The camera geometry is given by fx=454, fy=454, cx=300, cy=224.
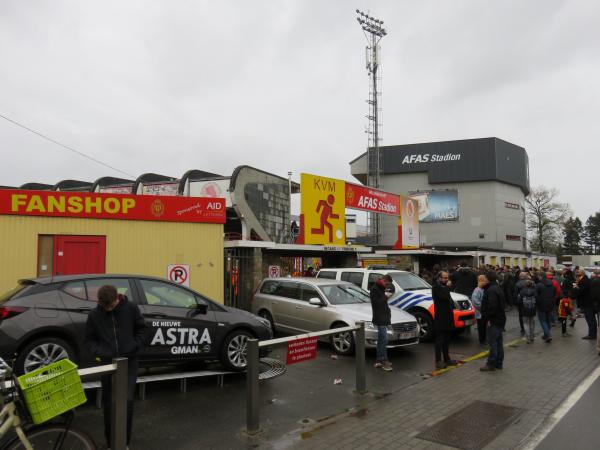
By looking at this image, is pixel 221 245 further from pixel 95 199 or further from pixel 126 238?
pixel 95 199

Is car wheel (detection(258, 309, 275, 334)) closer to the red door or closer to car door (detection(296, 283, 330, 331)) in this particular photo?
car door (detection(296, 283, 330, 331))

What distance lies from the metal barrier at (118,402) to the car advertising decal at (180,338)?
2466 mm

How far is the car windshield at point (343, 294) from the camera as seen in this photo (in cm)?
1009

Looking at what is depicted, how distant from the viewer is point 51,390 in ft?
10.6

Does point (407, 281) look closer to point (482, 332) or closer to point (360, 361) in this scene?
point (482, 332)

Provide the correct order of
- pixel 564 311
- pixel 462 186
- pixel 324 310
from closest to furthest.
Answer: pixel 324 310 → pixel 564 311 → pixel 462 186

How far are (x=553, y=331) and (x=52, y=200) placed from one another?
13.5 meters

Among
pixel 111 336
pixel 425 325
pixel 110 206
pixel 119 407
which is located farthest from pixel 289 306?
pixel 119 407

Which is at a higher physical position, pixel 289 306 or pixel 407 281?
pixel 407 281

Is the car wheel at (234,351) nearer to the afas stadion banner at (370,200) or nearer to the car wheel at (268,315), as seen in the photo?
the car wheel at (268,315)

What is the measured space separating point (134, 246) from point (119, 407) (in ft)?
25.4

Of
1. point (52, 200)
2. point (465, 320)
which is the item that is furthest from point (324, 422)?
point (52, 200)

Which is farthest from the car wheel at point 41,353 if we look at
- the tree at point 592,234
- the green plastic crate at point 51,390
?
the tree at point 592,234

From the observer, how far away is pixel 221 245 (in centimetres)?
1255
